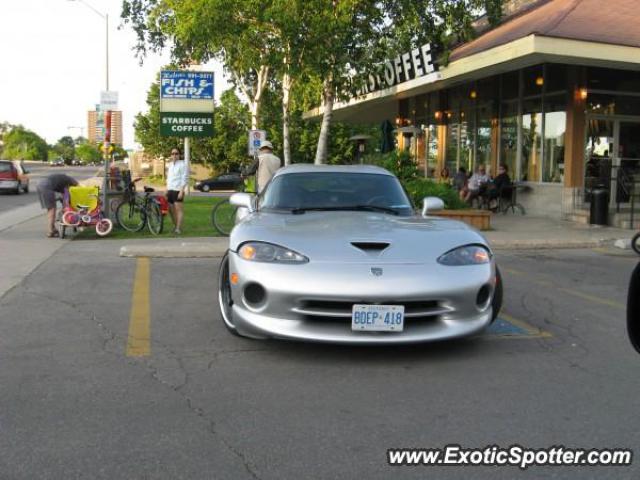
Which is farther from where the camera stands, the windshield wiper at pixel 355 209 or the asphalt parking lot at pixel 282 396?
the windshield wiper at pixel 355 209

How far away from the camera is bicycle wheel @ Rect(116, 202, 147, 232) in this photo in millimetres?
13805

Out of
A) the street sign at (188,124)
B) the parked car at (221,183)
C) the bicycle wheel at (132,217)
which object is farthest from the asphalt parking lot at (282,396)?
the parked car at (221,183)

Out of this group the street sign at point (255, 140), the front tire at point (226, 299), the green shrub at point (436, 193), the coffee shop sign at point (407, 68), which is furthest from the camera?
the street sign at point (255, 140)

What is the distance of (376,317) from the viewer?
4.56 meters

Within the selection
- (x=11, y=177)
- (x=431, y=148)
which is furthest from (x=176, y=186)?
(x=11, y=177)

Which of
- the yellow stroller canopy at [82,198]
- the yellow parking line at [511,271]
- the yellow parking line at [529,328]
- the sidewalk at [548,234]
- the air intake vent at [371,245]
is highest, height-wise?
the yellow stroller canopy at [82,198]

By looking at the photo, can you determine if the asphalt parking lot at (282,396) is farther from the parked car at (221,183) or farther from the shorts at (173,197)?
the parked car at (221,183)

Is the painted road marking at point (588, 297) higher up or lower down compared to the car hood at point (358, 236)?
lower down

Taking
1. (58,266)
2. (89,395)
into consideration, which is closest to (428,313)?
(89,395)

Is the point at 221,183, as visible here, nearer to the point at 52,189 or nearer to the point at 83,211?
the point at 52,189

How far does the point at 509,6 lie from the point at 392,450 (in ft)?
75.3

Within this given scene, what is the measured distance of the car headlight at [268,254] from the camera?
4.78m

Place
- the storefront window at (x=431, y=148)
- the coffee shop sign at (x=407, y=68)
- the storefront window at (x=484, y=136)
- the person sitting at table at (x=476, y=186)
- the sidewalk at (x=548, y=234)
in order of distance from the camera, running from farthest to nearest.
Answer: the storefront window at (x=431, y=148), the storefront window at (x=484, y=136), the person sitting at table at (x=476, y=186), the coffee shop sign at (x=407, y=68), the sidewalk at (x=548, y=234)

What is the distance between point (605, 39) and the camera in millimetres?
14375
